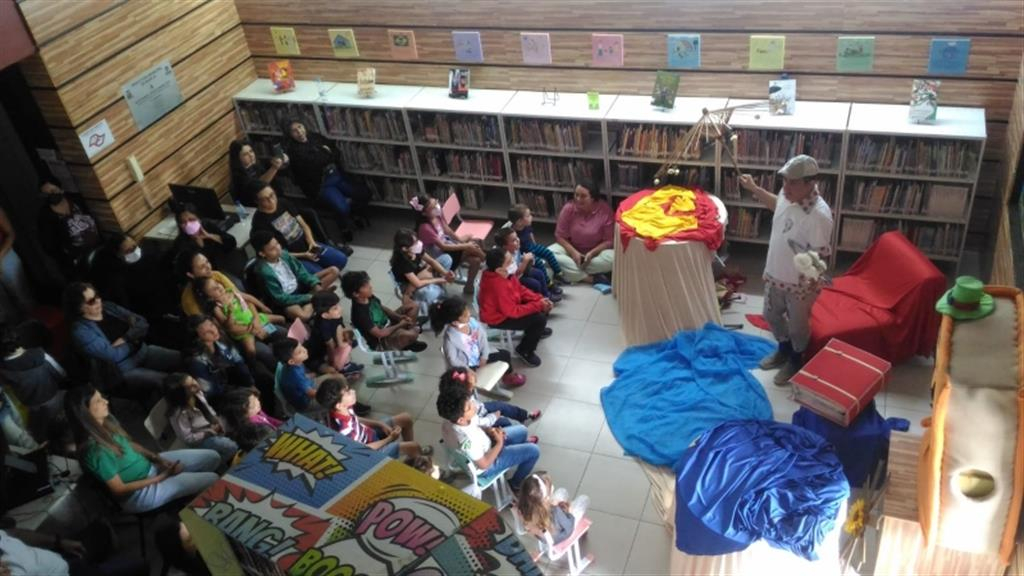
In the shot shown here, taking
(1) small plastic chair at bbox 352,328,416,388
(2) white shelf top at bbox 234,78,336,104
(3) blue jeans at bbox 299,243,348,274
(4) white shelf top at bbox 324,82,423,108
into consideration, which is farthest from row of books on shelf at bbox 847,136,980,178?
(2) white shelf top at bbox 234,78,336,104

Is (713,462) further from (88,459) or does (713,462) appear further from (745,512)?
(88,459)

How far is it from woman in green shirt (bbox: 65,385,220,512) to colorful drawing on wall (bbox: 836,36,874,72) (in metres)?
4.91

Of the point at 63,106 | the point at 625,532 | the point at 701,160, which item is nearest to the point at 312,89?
the point at 63,106

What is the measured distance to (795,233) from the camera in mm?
4707

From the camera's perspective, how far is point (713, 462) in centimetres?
397

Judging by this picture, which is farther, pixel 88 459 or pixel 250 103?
pixel 250 103

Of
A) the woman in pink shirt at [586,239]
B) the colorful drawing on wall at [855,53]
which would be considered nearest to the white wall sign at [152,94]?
the woman in pink shirt at [586,239]

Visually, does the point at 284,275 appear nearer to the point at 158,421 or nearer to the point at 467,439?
the point at 158,421

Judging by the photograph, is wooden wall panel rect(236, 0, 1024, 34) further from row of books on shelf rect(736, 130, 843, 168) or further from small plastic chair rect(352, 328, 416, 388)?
small plastic chair rect(352, 328, 416, 388)

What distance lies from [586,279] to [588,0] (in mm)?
2154

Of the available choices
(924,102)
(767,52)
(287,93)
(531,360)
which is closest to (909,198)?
(924,102)

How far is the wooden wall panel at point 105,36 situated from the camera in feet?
18.9

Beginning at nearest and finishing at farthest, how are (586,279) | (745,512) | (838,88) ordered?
(745,512) < (838,88) < (586,279)

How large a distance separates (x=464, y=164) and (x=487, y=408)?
275 centimetres
